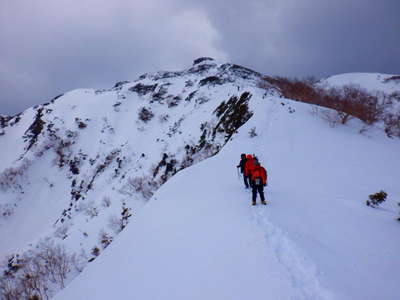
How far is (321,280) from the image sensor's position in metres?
3.07

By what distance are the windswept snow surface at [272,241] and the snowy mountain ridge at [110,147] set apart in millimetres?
675

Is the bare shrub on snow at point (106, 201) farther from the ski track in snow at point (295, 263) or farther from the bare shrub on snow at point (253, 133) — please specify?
the ski track in snow at point (295, 263)

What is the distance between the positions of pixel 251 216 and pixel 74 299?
5.99m

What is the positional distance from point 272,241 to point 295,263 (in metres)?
0.77

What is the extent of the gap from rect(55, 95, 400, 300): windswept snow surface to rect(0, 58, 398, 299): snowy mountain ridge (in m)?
0.67

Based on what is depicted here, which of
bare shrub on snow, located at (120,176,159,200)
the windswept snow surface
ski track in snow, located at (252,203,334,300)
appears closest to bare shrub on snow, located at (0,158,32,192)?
bare shrub on snow, located at (120,176,159,200)

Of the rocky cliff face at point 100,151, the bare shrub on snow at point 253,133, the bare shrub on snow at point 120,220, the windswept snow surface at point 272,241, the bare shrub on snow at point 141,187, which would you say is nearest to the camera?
the windswept snow surface at point 272,241

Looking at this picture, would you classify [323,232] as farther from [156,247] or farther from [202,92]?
[202,92]

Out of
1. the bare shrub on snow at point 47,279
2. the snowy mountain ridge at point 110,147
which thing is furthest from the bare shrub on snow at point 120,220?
the bare shrub on snow at point 47,279

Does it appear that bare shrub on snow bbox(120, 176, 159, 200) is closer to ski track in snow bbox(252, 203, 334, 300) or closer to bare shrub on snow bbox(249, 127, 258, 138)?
bare shrub on snow bbox(249, 127, 258, 138)

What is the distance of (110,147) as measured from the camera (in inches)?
1805

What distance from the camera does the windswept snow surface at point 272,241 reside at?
3.26 meters

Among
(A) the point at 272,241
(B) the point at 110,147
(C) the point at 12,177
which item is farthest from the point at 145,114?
(A) the point at 272,241

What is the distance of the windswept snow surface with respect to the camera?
3.26 metres
